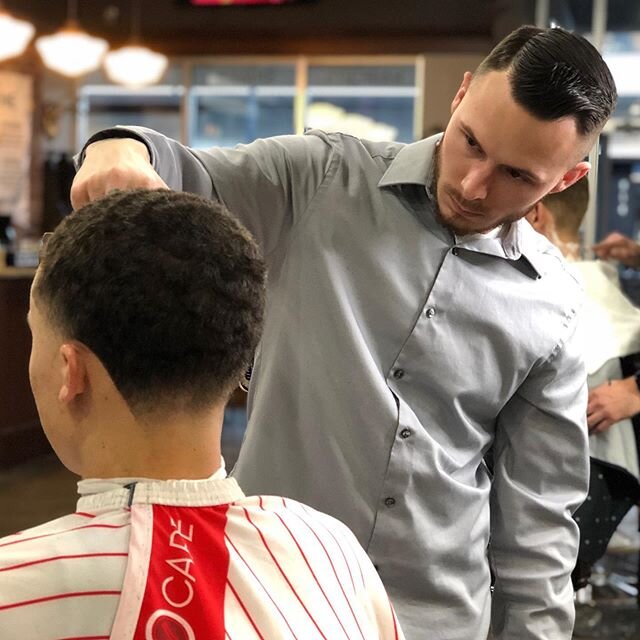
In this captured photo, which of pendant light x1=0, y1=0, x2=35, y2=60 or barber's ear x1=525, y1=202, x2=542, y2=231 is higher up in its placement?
pendant light x1=0, y1=0, x2=35, y2=60

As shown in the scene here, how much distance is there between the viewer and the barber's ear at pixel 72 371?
96cm

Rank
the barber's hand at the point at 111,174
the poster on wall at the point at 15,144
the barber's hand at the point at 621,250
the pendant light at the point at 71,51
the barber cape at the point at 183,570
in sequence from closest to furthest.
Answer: the barber cape at the point at 183,570, the barber's hand at the point at 111,174, the barber's hand at the point at 621,250, the pendant light at the point at 71,51, the poster on wall at the point at 15,144

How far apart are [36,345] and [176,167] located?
370 mm

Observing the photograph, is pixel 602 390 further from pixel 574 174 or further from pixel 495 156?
pixel 495 156

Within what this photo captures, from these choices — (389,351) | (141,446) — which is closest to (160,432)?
(141,446)

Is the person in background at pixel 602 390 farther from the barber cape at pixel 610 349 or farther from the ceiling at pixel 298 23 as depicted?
the ceiling at pixel 298 23

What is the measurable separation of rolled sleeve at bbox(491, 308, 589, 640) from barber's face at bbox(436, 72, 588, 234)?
0.25 m

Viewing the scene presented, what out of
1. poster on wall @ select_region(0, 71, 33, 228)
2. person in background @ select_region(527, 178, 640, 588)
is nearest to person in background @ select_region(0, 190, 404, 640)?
Answer: person in background @ select_region(527, 178, 640, 588)

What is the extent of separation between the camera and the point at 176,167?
129 cm

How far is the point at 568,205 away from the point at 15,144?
7.54m

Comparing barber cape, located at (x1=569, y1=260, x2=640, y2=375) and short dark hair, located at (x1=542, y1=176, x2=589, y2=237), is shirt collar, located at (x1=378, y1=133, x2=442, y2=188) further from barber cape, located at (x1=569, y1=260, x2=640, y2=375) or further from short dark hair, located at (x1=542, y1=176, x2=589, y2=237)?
barber cape, located at (x1=569, y1=260, x2=640, y2=375)

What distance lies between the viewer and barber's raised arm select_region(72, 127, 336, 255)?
121cm

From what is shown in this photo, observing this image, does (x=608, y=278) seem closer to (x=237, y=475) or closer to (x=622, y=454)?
(x=622, y=454)

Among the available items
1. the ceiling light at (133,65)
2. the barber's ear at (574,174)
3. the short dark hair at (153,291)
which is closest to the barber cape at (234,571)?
the short dark hair at (153,291)
